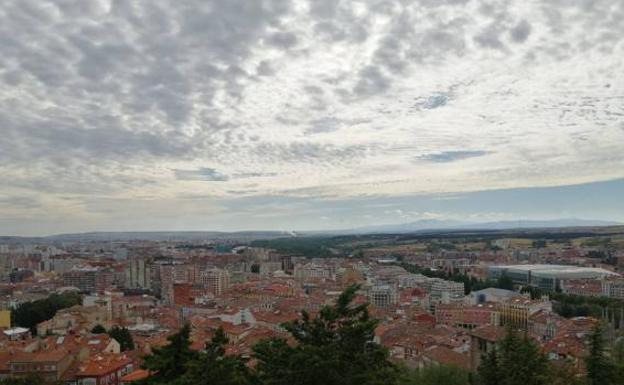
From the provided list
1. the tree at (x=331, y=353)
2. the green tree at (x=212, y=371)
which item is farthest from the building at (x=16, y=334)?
the tree at (x=331, y=353)

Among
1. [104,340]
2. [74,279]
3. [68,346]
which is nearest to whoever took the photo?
[68,346]

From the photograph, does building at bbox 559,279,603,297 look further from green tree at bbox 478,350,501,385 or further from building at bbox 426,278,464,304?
green tree at bbox 478,350,501,385

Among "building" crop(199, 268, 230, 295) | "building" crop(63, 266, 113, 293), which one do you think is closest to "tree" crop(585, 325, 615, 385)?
"building" crop(199, 268, 230, 295)

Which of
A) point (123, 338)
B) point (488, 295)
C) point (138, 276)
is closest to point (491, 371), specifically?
point (123, 338)

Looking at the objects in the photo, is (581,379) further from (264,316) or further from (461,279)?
(461,279)

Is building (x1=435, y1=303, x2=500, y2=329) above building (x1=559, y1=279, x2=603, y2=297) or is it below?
above

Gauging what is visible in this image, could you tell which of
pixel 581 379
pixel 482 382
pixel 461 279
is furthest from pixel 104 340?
pixel 461 279

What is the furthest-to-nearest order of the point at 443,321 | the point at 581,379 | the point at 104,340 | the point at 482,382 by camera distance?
the point at 443,321
the point at 104,340
the point at 482,382
the point at 581,379

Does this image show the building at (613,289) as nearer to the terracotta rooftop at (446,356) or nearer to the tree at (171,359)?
the terracotta rooftop at (446,356)
